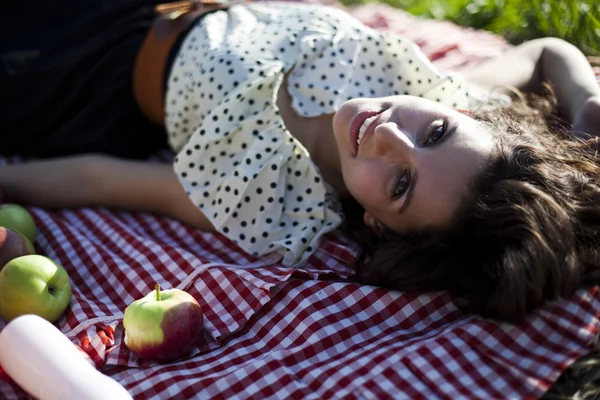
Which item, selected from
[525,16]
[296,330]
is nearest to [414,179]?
[296,330]

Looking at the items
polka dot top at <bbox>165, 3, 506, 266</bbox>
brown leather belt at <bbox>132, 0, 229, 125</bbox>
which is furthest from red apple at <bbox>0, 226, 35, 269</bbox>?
brown leather belt at <bbox>132, 0, 229, 125</bbox>

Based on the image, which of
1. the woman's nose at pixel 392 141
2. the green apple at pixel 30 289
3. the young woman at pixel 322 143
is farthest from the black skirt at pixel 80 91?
the woman's nose at pixel 392 141

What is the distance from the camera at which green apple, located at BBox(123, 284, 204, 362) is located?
6.52 ft

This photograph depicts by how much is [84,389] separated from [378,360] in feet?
2.56

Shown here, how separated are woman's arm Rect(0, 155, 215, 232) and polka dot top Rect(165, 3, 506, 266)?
150mm

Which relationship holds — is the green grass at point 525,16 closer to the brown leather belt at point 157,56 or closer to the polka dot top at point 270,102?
the polka dot top at point 270,102

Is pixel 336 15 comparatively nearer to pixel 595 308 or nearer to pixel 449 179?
pixel 449 179

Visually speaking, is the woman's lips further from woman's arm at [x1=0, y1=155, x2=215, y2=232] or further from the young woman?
woman's arm at [x1=0, y1=155, x2=215, y2=232]

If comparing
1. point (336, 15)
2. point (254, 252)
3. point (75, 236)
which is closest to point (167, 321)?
point (254, 252)

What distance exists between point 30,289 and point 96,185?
0.81 meters

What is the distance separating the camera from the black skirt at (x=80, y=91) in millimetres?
3178

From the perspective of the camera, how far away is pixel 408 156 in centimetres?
221

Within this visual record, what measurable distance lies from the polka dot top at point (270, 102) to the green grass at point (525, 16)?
1.05 meters

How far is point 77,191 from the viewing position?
2869 mm
